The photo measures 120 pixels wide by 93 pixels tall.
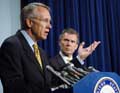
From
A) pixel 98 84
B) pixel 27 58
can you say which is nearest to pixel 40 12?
pixel 27 58

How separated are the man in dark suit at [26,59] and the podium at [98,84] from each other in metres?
0.18

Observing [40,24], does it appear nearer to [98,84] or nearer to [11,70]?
[11,70]

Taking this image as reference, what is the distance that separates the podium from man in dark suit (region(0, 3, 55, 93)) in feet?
0.59

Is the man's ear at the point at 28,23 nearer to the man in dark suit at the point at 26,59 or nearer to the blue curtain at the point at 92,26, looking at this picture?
the man in dark suit at the point at 26,59

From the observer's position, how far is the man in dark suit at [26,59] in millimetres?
1386

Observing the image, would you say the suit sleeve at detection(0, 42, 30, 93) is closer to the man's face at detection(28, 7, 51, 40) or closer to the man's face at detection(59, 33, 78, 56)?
the man's face at detection(28, 7, 51, 40)

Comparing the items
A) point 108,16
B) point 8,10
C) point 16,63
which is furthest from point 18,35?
point 108,16

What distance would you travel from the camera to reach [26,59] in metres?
1.50

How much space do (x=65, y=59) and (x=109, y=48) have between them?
1.46 meters

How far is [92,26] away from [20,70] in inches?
94.0

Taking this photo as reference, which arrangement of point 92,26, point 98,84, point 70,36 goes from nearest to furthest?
point 98,84, point 70,36, point 92,26

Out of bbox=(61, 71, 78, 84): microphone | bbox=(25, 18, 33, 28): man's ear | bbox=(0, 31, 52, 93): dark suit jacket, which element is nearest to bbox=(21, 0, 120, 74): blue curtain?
bbox=(25, 18, 33, 28): man's ear

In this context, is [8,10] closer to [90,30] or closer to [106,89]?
[90,30]

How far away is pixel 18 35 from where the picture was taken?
5.27ft
